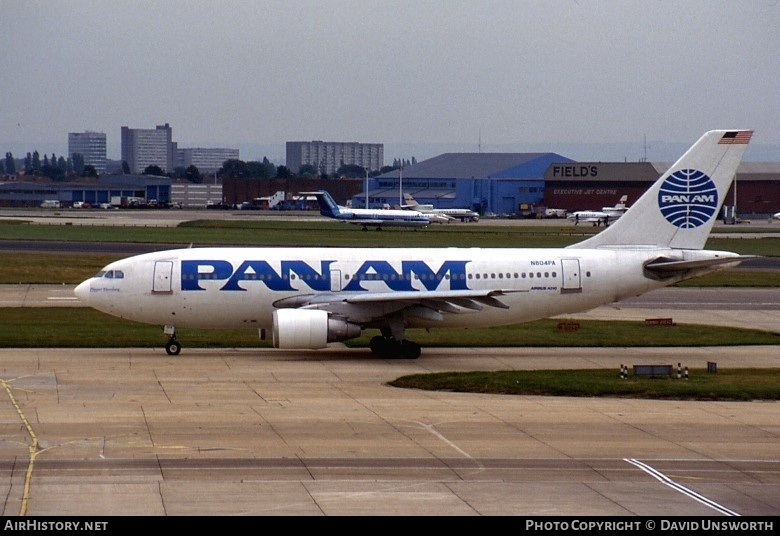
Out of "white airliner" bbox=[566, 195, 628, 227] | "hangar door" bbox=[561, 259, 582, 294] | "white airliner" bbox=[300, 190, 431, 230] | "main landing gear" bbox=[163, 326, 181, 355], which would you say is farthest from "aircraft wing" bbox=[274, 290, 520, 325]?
"white airliner" bbox=[566, 195, 628, 227]

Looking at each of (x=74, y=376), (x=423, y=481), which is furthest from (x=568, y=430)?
(x=74, y=376)

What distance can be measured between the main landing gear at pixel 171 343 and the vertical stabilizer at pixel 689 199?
15669mm

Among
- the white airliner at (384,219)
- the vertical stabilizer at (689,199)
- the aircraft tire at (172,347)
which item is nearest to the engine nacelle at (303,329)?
the aircraft tire at (172,347)

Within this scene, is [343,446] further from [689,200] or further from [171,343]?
[689,200]

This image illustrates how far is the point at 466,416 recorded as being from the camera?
91.6 feet

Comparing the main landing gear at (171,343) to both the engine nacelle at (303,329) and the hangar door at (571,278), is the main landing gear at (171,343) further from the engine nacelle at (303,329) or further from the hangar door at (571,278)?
the hangar door at (571,278)

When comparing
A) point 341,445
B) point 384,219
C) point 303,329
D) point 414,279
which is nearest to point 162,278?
point 303,329

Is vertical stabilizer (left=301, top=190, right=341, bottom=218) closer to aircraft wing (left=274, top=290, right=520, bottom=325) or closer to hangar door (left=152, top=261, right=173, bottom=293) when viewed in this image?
aircraft wing (left=274, top=290, right=520, bottom=325)

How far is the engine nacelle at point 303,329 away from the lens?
1441 inches

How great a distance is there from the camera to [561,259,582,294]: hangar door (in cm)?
4003

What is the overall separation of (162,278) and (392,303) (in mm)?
7509

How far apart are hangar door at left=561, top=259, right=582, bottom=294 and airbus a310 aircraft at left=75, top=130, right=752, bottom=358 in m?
0.03
